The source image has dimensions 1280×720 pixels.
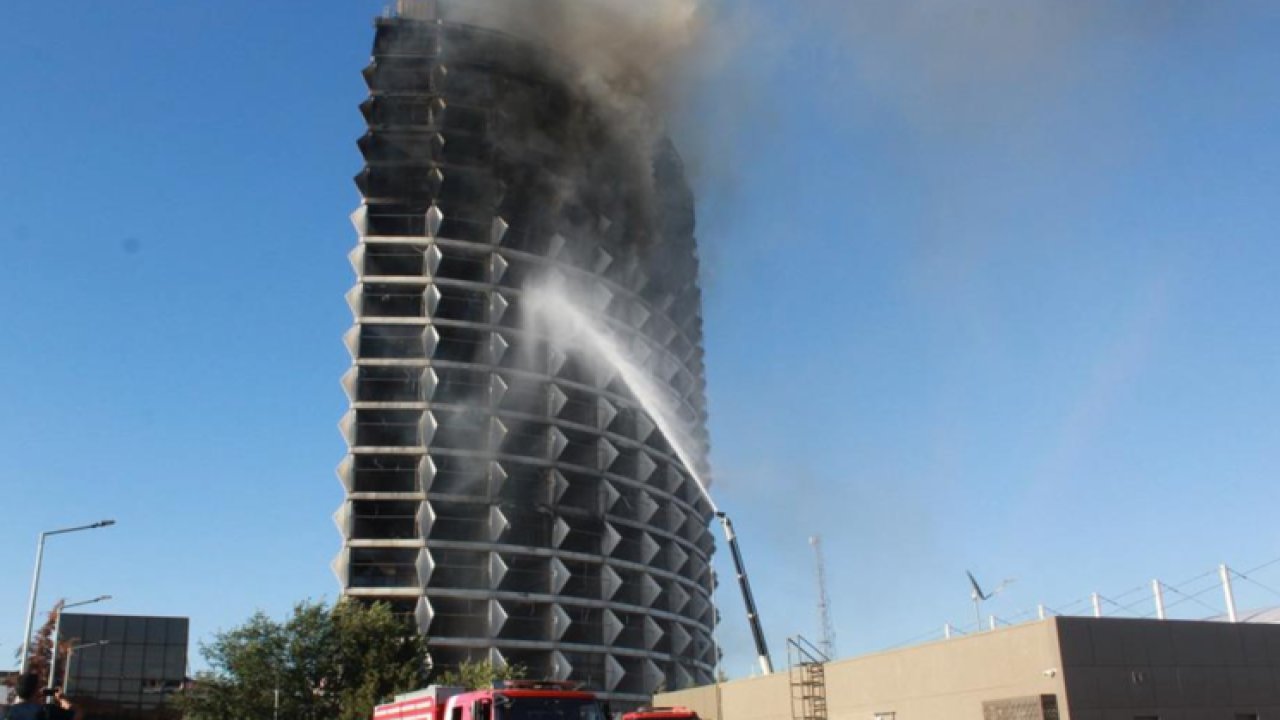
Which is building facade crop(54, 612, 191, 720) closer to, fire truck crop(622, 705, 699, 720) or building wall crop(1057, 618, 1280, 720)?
fire truck crop(622, 705, 699, 720)

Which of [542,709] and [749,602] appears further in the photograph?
[749,602]

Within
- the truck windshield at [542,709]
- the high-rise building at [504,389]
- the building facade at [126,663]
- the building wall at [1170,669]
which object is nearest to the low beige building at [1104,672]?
the building wall at [1170,669]

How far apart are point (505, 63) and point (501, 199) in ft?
43.0

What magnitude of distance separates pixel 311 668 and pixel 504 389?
24179 millimetres

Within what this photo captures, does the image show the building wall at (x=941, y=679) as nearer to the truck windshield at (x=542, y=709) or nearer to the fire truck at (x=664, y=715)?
the fire truck at (x=664, y=715)

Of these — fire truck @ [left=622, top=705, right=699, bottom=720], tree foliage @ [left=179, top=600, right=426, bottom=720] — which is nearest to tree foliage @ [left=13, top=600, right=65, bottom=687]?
tree foliage @ [left=179, top=600, right=426, bottom=720]

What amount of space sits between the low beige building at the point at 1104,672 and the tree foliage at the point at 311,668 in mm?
42815

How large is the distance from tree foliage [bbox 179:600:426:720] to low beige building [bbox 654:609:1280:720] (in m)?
42.8

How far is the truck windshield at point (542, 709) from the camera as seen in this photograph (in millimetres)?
29250

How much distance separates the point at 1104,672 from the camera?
30.5 meters

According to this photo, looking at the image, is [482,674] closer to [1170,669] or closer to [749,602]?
[749,602]

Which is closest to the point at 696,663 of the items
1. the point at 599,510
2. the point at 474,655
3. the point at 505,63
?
the point at 599,510

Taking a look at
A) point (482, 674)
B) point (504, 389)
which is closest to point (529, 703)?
point (482, 674)

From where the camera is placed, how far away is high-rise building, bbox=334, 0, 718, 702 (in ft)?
263
